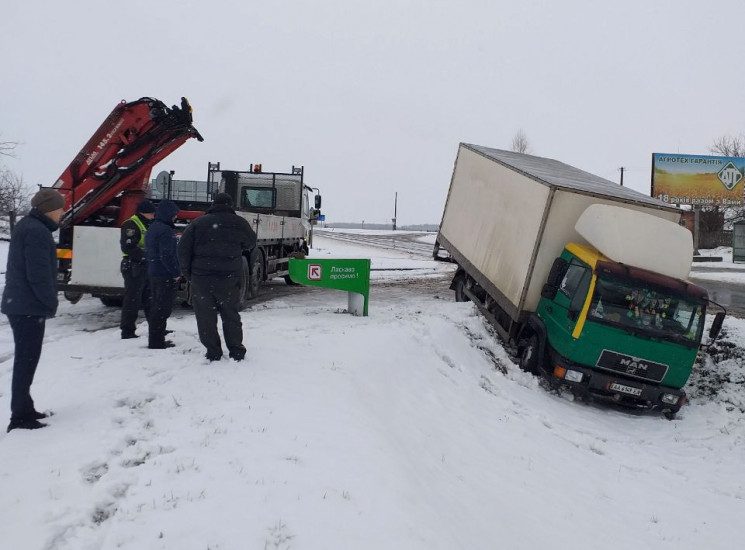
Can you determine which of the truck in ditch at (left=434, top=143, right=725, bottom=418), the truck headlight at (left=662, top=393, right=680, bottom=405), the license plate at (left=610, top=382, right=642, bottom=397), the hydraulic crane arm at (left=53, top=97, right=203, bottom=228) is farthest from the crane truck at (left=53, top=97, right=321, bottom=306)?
the truck headlight at (left=662, top=393, right=680, bottom=405)

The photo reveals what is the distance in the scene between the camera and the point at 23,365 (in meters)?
4.50

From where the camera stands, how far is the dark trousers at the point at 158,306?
6.80 meters

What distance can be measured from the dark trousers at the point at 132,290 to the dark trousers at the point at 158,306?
48cm

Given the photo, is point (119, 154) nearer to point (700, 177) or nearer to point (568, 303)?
point (568, 303)

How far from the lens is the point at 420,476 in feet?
15.4

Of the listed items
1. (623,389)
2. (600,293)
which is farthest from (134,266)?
Answer: (623,389)

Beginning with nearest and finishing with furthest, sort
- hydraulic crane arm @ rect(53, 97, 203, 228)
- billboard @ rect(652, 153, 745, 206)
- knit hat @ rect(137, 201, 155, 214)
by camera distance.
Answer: knit hat @ rect(137, 201, 155, 214) → hydraulic crane arm @ rect(53, 97, 203, 228) → billboard @ rect(652, 153, 745, 206)

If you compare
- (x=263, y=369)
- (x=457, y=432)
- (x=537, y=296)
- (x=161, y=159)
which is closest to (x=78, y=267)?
(x=161, y=159)

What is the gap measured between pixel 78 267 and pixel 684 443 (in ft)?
32.3

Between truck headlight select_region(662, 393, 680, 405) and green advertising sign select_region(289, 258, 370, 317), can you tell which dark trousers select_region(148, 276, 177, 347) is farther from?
truck headlight select_region(662, 393, 680, 405)

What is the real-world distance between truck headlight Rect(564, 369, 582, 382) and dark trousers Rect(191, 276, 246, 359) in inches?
200

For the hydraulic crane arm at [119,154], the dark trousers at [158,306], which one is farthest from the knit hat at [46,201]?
the hydraulic crane arm at [119,154]

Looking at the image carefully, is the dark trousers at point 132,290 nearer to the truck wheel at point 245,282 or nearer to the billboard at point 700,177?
the truck wheel at point 245,282

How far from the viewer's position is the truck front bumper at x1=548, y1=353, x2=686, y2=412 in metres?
8.27
